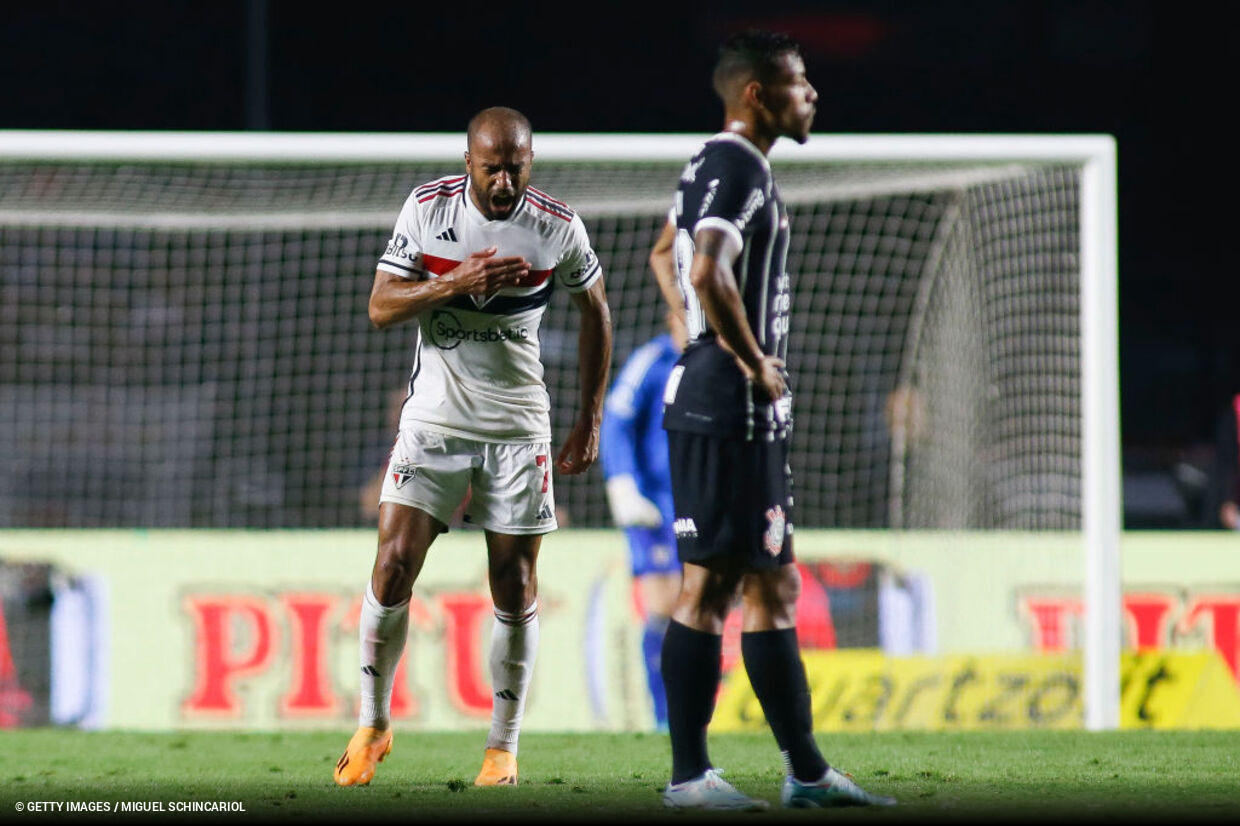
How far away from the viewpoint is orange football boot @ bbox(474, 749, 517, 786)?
15.3ft

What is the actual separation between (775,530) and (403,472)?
115 cm

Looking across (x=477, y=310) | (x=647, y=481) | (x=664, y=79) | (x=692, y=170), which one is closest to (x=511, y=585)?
(x=477, y=310)

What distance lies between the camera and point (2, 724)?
916cm

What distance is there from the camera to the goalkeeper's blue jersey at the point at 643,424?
742 cm

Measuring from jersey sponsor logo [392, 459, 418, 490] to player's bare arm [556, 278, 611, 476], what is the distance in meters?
0.43

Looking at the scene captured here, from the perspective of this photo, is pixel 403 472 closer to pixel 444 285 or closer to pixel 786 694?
pixel 444 285

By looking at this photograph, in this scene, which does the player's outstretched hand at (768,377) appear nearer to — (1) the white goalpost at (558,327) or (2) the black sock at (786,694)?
(2) the black sock at (786,694)

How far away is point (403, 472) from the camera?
4.65 metres

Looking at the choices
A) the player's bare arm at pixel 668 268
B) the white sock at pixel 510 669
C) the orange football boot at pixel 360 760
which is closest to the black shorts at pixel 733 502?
the player's bare arm at pixel 668 268

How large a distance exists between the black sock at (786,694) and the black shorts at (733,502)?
0.19 meters

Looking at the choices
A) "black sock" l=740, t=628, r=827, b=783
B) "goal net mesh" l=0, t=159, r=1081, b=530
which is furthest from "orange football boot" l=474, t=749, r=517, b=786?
"goal net mesh" l=0, t=159, r=1081, b=530

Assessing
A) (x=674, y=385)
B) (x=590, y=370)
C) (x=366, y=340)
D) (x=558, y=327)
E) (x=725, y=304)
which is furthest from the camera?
(x=366, y=340)

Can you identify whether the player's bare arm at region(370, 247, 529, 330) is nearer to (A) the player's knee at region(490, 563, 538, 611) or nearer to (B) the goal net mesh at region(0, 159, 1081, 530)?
(A) the player's knee at region(490, 563, 538, 611)

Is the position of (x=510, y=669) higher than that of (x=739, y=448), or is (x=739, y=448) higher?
(x=739, y=448)
